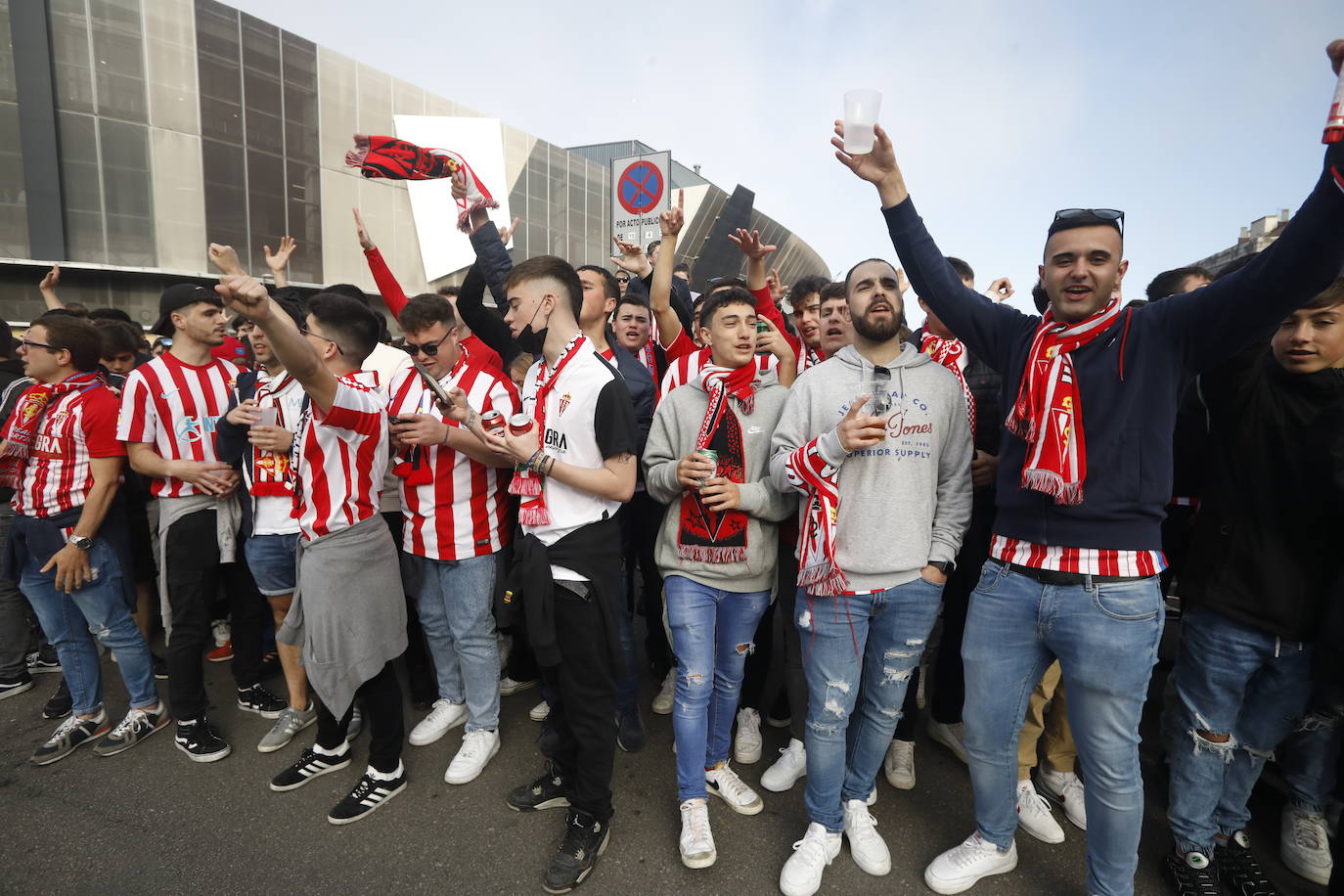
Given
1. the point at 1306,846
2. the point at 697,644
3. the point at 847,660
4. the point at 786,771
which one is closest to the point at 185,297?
the point at 697,644

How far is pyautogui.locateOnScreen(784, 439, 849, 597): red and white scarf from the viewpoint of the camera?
7.90 ft

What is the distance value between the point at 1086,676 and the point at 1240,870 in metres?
1.23

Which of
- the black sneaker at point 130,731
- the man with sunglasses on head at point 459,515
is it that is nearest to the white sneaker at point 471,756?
the man with sunglasses on head at point 459,515

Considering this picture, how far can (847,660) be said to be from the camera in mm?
2525

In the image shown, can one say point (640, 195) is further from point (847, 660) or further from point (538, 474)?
point (847, 660)

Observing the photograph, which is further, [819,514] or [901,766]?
[901,766]

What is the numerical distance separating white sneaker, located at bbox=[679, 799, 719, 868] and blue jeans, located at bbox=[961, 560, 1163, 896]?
1085 mm

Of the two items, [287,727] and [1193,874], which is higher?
[1193,874]

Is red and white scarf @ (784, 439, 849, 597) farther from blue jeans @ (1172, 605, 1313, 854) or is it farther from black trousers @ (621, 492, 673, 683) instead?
blue jeans @ (1172, 605, 1313, 854)

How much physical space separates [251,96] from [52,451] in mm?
17046

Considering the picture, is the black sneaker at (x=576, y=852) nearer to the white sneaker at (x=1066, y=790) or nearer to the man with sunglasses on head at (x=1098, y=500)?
the man with sunglasses on head at (x=1098, y=500)

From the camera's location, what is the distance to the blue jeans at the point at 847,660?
2.50 metres

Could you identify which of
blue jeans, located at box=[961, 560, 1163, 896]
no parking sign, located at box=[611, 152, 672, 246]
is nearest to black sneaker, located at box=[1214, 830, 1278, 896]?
blue jeans, located at box=[961, 560, 1163, 896]

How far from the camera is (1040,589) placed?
7.25 ft
